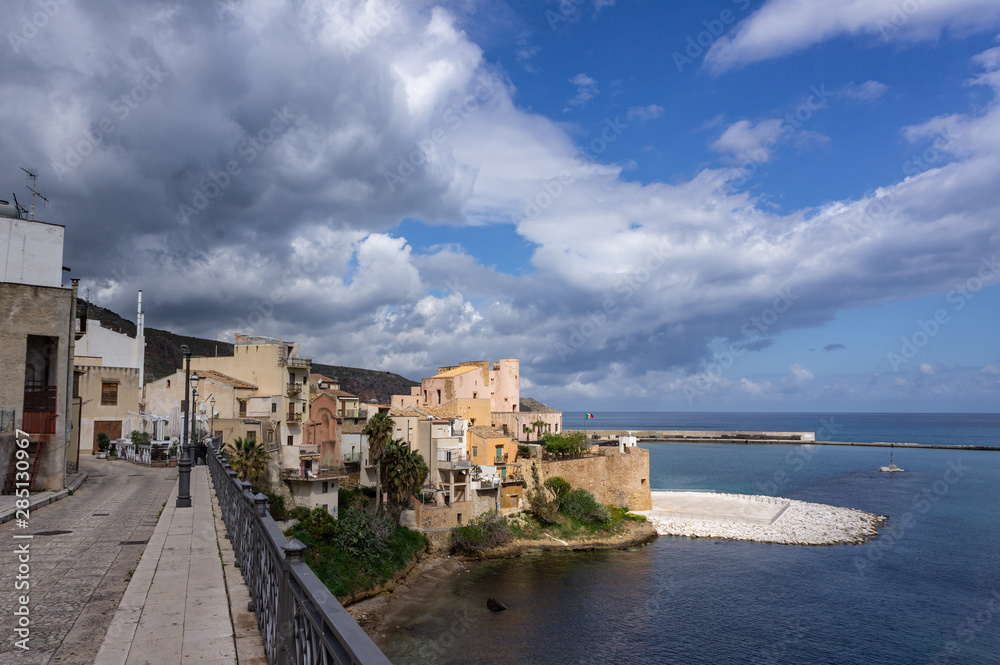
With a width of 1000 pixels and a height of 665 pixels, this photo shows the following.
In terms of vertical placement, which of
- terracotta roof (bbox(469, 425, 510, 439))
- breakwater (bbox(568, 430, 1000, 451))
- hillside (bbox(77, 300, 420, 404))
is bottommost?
breakwater (bbox(568, 430, 1000, 451))

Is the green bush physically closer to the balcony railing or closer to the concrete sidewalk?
the balcony railing

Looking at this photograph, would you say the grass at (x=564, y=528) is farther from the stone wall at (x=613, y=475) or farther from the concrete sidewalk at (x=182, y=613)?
the concrete sidewalk at (x=182, y=613)

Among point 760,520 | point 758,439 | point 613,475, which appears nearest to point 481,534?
point 613,475

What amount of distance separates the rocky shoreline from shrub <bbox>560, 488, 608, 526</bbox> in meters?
5.94

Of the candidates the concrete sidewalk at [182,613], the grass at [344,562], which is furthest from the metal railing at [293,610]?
the grass at [344,562]

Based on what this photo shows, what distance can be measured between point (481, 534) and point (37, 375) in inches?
1311

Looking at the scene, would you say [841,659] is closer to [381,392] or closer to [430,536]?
[430,536]

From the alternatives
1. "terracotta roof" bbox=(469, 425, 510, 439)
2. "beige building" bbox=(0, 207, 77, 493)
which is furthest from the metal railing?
"terracotta roof" bbox=(469, 425, 510, 439)

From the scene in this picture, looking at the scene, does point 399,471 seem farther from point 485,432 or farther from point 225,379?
point 485,432

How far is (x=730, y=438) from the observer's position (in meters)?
174

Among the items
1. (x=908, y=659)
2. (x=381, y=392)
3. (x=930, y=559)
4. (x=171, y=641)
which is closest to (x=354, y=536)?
(x=908, y=659)

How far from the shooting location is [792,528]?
192ft

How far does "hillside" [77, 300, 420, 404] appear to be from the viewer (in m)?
87.1

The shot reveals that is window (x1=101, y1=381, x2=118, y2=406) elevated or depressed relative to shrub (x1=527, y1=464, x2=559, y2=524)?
elevated
